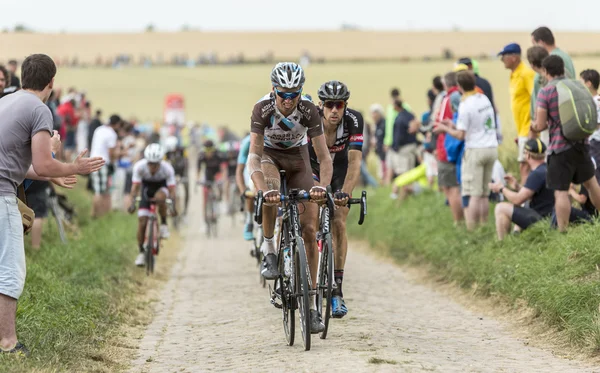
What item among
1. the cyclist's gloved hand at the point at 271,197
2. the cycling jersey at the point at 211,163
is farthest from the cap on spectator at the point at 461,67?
the cycling jersey at the point at 211,163

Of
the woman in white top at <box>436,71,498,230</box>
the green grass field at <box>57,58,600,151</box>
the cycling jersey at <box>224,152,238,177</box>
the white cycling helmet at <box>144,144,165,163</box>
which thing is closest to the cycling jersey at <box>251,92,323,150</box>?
the woman in white top at <box>436,71,498,230</box>

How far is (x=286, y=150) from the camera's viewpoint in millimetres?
9891

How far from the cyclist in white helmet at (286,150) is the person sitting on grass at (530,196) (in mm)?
3489

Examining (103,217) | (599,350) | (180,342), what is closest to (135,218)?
(103,217)

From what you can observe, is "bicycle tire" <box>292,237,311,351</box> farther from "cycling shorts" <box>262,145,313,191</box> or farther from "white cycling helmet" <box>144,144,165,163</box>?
"white cycling helmet" <box>144,144,165,163</box>

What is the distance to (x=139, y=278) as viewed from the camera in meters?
15.2

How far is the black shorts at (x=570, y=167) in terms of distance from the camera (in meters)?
11.4

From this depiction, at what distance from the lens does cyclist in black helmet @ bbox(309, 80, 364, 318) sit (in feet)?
33.5

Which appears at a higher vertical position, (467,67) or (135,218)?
(467,67)

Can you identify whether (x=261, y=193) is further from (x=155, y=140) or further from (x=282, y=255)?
(x=155, y=140)

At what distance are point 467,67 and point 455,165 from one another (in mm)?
1475

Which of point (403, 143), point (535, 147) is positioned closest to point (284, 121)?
point (535, 147)

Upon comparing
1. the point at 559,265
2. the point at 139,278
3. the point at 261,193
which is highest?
the point at 261,193

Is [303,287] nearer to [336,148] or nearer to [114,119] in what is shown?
[336,148]
